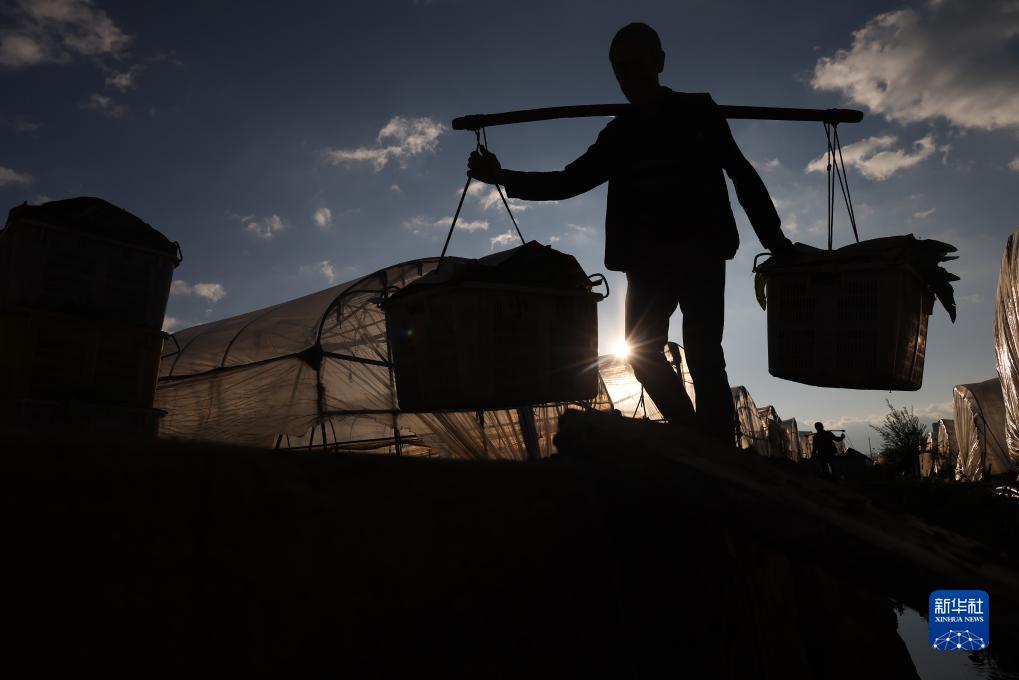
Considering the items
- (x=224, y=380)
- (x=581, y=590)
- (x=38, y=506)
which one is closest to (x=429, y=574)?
(x=581, y=590)

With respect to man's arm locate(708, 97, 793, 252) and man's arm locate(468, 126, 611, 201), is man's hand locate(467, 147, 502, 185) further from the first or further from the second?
man's arm locate(708, 97, 793, 252)

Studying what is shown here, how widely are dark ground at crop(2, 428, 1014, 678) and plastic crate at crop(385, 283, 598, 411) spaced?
5.29 feet

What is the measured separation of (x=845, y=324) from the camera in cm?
334

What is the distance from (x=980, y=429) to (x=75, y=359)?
2609 centimetres

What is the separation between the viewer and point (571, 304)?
3.79 m

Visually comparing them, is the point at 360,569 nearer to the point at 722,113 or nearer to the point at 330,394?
the point at 722,113

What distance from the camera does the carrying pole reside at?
357cm

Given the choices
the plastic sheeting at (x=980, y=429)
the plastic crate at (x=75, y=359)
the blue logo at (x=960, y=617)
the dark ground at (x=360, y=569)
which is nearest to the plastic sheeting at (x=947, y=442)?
the plastic sheeting at (x=980, y=429)

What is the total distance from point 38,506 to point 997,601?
1962 millimetres

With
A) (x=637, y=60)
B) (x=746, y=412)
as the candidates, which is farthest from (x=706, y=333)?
(x=746, y=412)

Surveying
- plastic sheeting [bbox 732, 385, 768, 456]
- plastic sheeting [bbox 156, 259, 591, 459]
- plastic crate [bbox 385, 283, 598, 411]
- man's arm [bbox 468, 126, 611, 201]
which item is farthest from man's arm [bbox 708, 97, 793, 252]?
plastic sheeting [bbox 732, 385, 768, 456]

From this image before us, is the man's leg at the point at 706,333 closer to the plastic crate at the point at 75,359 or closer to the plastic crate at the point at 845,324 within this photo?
the plastic crate at the point at 845,324

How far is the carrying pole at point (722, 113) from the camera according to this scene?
3.57 m

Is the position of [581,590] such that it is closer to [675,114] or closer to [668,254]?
[668,254]
